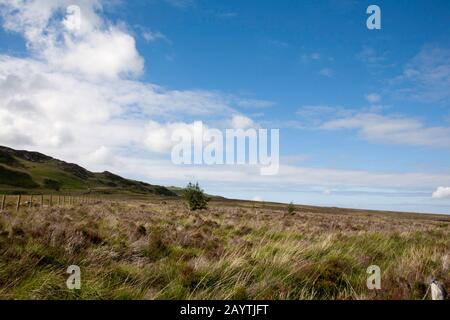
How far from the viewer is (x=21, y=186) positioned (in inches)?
6289

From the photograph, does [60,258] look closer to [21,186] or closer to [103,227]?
[103,227]

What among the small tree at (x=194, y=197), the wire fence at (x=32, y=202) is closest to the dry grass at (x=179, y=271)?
the wire fence at (x=32, y=202)

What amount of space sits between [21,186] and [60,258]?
562 feet

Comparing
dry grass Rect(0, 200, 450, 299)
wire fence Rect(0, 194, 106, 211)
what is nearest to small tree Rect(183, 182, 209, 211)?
wire fence Rect(0, 194, 106, 211)

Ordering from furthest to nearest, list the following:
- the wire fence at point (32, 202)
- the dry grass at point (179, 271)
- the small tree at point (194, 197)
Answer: the small tree at point (194, 197) → the wire fence at point (32, 202) → the dry grass at point (179, 271)

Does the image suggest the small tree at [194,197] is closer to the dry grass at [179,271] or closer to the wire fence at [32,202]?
the wire fence at [32,202]

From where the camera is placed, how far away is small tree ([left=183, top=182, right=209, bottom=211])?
49.1 m

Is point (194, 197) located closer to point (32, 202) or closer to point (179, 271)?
point (32, 202)

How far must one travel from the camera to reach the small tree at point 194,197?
49075mm

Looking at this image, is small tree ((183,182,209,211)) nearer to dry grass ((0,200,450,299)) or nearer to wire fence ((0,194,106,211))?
wire fence ((0,194,106,211))

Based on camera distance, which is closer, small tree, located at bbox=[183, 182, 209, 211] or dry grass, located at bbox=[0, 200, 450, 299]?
dry grass, located at bbox=[0, 200, 450, 299]

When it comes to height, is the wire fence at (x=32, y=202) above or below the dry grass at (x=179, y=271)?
above

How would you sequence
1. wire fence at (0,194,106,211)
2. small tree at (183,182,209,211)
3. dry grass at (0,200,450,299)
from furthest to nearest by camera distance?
small tree at (183,182,209,211) < wire fence at (0,194,106,211) < dry grass at (0,200,450,299)

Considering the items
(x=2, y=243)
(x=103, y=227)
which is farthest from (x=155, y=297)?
(x=103, y=227)
